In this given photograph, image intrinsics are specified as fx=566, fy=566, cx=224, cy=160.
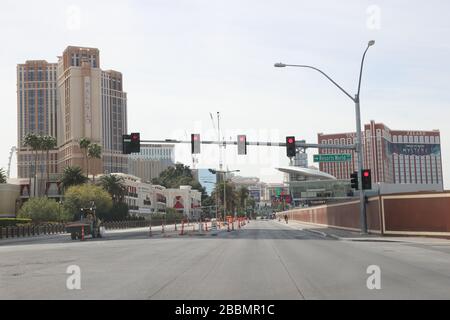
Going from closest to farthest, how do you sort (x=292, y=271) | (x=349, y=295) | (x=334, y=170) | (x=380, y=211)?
(x=349, y=295), (x=292, y=271), (x=380, y=211), (x=334, y=170)

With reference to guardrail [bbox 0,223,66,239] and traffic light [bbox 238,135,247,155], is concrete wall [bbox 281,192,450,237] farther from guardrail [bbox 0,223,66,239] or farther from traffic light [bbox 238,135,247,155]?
guardrail [bbox 0,223,66,239]

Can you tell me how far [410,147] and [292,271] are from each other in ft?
511

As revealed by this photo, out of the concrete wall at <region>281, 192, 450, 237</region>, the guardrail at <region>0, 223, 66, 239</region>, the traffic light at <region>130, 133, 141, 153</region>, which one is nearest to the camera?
the concrete wall at <region>281, 192, 450, 237</region>

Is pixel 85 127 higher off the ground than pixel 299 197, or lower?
higher

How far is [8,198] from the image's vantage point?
115312mm

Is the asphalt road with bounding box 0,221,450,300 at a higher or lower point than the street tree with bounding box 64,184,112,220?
lower

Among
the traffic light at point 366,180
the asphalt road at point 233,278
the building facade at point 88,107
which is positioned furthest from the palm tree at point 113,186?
the asphalt road at point 233,278

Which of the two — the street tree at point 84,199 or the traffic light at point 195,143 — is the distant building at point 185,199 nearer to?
the street tree at point 84,199

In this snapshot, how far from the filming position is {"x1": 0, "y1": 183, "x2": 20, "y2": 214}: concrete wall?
11338 cm

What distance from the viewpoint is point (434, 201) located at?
3516 centimetres

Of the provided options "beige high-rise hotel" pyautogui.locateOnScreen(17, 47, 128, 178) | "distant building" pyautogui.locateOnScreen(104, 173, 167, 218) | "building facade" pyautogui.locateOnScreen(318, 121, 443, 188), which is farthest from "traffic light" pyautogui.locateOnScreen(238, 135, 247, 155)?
"beige high-rise hotel" pyautogui.locateOnScreen(17, 47, 128, 178)

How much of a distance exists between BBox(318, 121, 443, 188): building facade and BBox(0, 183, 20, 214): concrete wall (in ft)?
232
